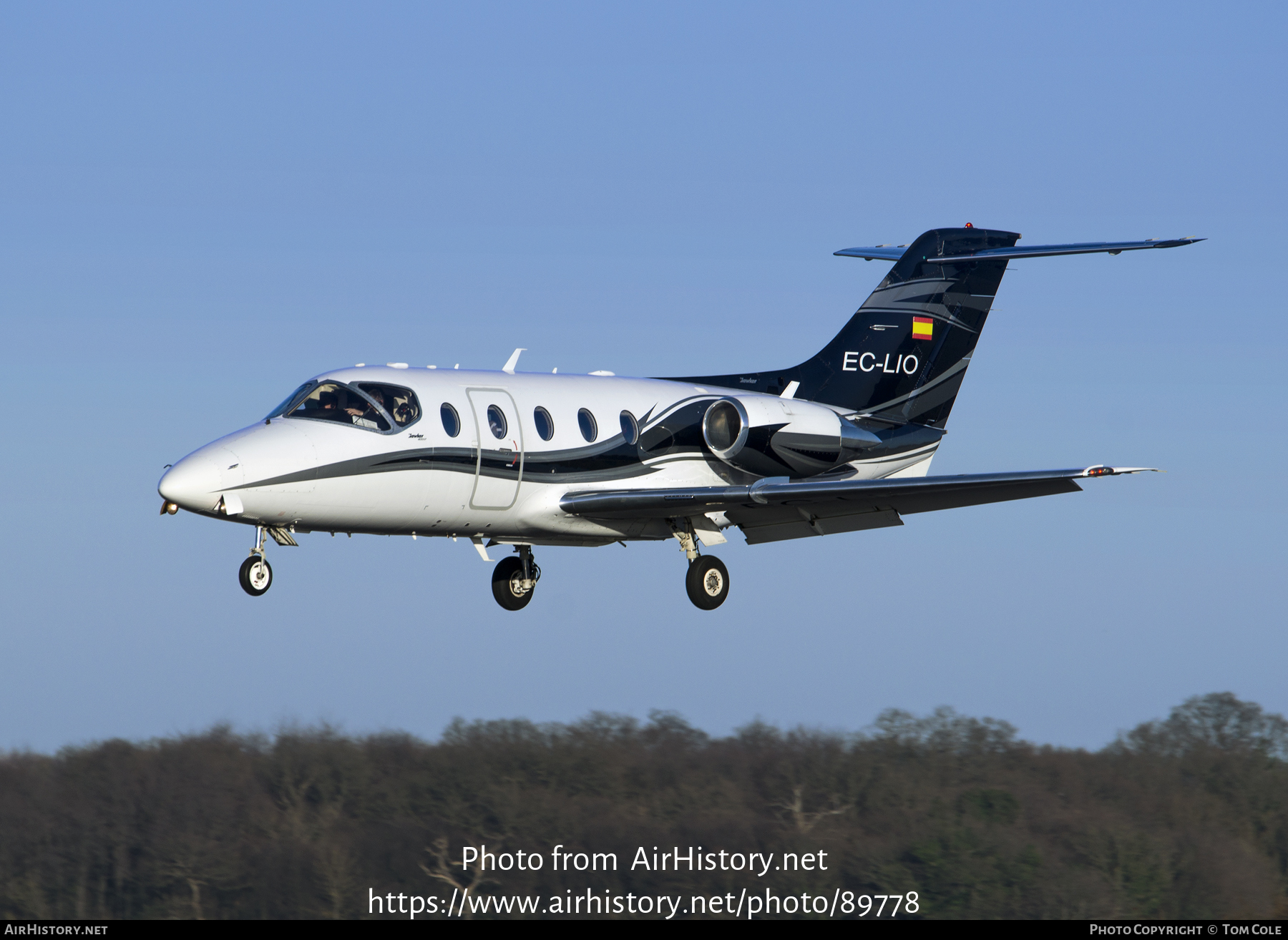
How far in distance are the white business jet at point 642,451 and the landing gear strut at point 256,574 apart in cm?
3

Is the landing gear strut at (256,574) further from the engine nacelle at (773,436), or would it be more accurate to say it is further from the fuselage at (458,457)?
the engine nacelle at (773,436)

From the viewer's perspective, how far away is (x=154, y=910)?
101 ft

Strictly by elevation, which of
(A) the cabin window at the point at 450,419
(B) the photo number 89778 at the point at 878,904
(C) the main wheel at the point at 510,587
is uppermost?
(A) the cabin window at the point at 450,419

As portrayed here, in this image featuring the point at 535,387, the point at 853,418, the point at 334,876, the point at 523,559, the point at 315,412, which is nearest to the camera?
the point at 315,412

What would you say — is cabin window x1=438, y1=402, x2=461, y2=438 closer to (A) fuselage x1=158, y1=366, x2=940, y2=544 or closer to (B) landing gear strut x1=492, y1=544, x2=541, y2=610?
(A) fuselage x1=158, y1=366, x2=940, y2=544

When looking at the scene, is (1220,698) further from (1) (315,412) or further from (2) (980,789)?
(1) (315,412)

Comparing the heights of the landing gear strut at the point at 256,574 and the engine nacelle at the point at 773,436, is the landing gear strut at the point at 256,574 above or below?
below

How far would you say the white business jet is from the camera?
67.3 feet

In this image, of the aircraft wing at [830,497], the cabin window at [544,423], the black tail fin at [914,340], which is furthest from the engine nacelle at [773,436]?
the cabin window at [544,423]

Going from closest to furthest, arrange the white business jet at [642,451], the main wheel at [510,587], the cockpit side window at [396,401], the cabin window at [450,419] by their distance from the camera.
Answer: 1. the white business jet at [642,451]
2. the cockpit side window at [396,401]
3. the cabin window at [450,419]
4. the main wheel at [510,587]

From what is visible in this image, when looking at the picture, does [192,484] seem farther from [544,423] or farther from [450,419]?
[544,423]

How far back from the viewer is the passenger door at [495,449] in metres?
21.8
